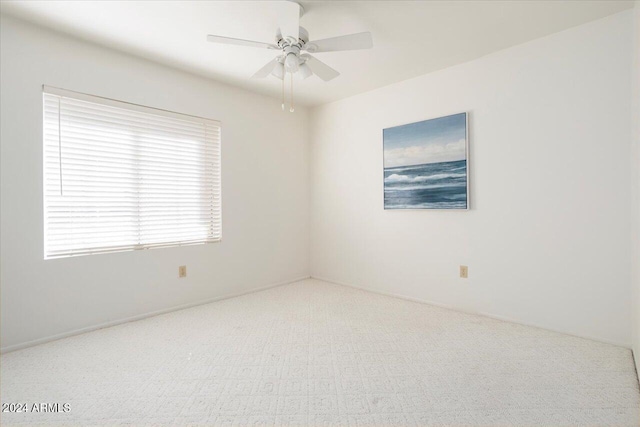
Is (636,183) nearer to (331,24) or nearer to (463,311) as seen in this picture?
(463,311)

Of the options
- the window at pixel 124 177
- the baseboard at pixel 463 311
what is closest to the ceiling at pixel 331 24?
the window at pixel 124 177

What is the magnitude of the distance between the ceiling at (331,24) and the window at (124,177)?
1.88 feet

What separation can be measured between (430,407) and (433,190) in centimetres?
215

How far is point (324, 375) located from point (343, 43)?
2146 millimetres

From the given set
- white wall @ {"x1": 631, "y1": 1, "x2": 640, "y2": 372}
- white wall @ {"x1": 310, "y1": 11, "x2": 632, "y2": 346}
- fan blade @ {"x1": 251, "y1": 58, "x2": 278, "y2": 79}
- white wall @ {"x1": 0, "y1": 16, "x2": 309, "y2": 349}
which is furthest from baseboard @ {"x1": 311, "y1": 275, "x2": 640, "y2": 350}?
fan blade @ {"x1": 251, "y1": 58, "x2": 278, "y2": 79}

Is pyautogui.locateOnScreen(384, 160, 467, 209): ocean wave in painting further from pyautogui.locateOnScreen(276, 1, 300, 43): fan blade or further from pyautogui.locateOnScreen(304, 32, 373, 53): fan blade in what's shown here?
pyautogui.locateOnScreen(276, 1, 300, 43): fan blade

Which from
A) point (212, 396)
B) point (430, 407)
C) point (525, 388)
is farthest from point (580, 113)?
point (212, 396)

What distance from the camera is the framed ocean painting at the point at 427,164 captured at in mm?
3150

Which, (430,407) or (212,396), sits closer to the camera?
(430,407)

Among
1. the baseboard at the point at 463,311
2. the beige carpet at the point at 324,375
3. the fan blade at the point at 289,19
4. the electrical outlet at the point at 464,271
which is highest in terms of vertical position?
the fan blade at the point at 289,19

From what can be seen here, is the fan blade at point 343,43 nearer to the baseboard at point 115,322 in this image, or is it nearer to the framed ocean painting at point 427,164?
the framed ocean painting at point 427,164

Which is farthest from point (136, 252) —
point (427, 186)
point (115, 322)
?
point (427, 186)

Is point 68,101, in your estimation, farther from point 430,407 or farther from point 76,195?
point 430,407

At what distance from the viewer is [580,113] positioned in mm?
2510
